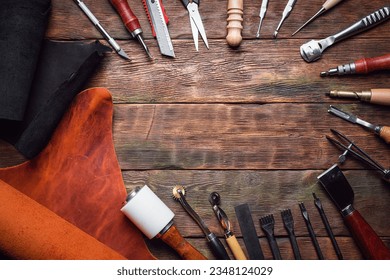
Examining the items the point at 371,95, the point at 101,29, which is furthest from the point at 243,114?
the point at 101,29

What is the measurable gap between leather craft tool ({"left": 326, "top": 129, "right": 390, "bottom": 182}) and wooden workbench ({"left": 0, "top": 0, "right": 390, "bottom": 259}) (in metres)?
0.02

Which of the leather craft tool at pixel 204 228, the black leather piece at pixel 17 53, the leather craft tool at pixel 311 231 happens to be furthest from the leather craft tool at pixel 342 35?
the black leather piece at pixel 17 53

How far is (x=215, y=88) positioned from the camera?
1358 millimetres

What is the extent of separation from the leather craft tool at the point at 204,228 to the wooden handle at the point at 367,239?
371 millimetres

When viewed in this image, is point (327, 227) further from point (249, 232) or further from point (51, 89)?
point (51, 89)

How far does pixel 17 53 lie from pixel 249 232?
2.66 ft

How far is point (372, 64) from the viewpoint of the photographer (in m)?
1.32

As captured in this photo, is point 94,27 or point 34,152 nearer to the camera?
point 34,152

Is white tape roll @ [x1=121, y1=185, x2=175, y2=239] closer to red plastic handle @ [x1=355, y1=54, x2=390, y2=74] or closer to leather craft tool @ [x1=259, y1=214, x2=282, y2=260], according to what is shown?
leather craft tool @ [x1=259, y1=214, x2=282, y2=260]

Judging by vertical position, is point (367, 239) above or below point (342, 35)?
below
